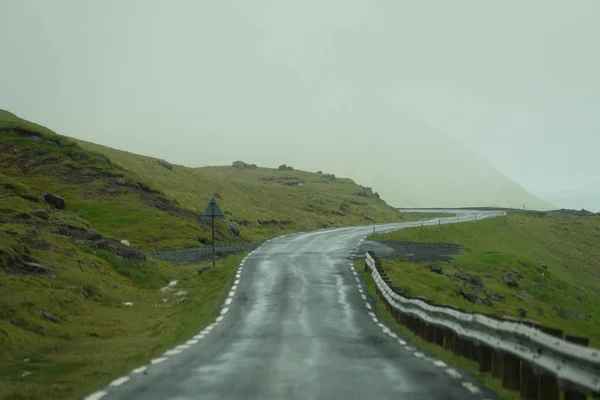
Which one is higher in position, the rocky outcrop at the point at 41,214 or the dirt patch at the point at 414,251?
the rocky outcrop at the point at 41,214

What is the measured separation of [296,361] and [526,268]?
1818 inches

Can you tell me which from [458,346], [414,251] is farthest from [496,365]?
[414,251]

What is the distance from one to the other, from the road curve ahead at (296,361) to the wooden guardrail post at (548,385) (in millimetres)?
990

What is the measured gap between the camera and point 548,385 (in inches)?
360

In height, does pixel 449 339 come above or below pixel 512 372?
below

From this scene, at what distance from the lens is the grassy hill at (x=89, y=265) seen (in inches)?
609

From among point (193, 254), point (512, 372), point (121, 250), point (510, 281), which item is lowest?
point (510, 281)

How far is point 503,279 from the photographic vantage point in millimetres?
48875

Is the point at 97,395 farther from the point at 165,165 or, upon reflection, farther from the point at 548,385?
the point at 165,165

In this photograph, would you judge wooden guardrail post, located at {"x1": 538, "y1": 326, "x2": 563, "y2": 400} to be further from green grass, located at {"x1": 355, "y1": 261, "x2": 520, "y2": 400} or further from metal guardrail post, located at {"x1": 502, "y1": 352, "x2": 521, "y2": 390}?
metal guardrail post, located at {"x1": 502, "y1": 352, "x2": 521, "y2": 390}

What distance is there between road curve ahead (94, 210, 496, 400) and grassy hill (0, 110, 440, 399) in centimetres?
98

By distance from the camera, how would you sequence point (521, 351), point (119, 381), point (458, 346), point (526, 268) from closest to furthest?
point (521, 351), point (119, 381), point (458, 346), point (526, 268)

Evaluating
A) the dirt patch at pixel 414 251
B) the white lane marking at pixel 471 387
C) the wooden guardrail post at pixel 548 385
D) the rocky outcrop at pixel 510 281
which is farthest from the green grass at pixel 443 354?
the rocky outcrop at pixel 510 281

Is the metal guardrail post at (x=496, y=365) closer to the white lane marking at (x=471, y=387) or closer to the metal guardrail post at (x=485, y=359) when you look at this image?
the metal guardrail post at (x=485, y=359)
